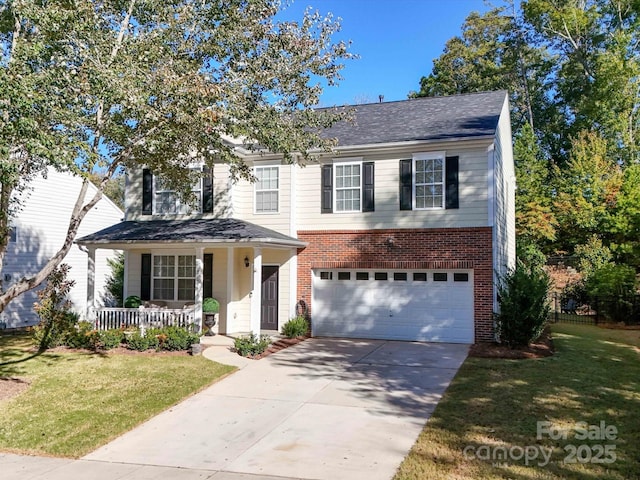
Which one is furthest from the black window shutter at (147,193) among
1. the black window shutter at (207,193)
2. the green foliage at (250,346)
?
the green foliage at (250,346)

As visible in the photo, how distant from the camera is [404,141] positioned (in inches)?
584

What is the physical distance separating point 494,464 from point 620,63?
98.7ft

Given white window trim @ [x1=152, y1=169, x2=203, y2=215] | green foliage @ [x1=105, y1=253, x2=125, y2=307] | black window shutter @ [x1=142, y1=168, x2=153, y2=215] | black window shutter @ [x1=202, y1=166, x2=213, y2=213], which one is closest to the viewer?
black window shutter @ [x1=202, y1=166, x2=213, y2=213]

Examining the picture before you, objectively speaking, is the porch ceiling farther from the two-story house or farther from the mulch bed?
the mulch bed

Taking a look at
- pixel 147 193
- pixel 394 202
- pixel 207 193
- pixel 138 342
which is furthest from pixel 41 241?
pixel 394 202

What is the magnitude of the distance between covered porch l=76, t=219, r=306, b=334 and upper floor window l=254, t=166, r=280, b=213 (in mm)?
875

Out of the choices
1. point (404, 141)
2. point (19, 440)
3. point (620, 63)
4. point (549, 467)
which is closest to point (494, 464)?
point (549, 467)

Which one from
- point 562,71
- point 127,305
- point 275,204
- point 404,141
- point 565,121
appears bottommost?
point 127,305

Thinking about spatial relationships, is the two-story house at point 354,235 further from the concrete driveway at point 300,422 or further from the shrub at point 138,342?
the concrete driveway at point 300,422

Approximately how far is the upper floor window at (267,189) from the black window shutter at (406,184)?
3.88m

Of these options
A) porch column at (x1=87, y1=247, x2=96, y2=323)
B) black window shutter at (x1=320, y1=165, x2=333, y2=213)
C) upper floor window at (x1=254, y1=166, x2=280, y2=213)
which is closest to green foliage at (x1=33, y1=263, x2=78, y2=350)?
porch column at (x1=87, y1=247, x2=96, y2=323)

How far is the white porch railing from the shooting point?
1395cm

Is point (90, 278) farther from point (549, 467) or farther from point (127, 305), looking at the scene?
point (549, 467)

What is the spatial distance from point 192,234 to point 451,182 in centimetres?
737
